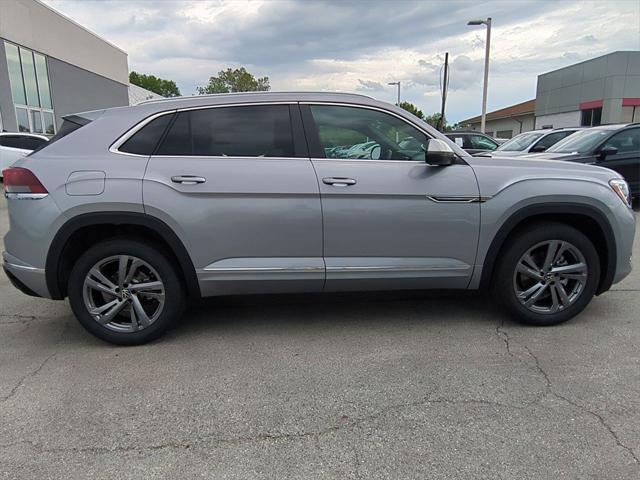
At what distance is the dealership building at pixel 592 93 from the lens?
3061 centimetres

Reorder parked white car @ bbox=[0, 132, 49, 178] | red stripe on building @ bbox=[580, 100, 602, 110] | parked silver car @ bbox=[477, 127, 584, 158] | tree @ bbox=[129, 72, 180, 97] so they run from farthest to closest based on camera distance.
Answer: tree @ bbox=[129, 72, 180, 97]
red stripe on building @ bbox=[580, 100, 602, 110]
parked white car @ bbox=[0, 132, 49, 178]
parked silver car @ bbox=[477, 127, 584, 158]

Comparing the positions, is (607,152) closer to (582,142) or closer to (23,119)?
(582,142)

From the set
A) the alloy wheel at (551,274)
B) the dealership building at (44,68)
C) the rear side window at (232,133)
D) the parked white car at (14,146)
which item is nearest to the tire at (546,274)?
the alloy wheel at (551,274)

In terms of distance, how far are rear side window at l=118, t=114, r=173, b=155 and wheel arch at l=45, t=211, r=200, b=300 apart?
484 mm

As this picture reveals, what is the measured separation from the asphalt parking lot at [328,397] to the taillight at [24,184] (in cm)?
120

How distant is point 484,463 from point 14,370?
3.08 meters

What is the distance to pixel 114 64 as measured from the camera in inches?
1451

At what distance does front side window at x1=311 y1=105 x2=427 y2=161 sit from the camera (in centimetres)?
353

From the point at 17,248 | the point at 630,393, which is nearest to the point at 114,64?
the point at 17,248

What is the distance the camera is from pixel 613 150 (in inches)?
334

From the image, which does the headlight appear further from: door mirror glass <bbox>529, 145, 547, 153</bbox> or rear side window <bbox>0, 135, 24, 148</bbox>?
rear side window <bbox>0, 135, 24, 148</bbox>

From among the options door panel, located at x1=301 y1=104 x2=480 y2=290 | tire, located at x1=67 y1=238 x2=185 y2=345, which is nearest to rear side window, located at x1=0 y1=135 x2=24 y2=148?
tire, located at x1=67 y1=238 x2=185 y2=345

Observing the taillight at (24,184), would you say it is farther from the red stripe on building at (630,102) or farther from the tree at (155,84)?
the tree at (155,84)

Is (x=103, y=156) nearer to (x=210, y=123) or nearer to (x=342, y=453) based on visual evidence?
(x=210, y=123)
